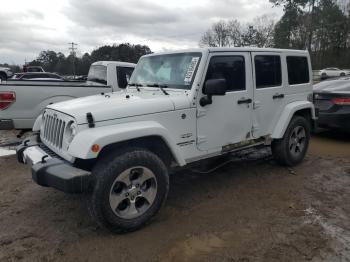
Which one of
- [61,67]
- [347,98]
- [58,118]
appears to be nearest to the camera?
[58,118]

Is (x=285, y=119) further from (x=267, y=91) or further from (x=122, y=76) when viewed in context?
(x=122, y=76)

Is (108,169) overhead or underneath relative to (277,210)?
overhead

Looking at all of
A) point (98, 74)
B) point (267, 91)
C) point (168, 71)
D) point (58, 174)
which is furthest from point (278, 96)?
point (98, 74)

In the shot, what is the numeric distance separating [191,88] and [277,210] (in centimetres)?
181

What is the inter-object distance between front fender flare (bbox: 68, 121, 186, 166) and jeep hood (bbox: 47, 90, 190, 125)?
0.40 feet

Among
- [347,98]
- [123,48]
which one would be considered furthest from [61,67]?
[347,98]

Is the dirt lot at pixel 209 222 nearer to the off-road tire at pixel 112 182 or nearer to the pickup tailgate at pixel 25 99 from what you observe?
the off-road tire at pixel 112 182

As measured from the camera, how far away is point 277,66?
208 inches

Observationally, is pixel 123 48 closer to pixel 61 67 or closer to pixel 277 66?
pixel 61 67

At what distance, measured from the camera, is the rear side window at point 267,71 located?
493 cm

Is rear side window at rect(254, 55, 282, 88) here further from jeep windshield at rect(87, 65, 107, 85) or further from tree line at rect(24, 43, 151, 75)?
tree line at rect(24, 43, 151, 75)

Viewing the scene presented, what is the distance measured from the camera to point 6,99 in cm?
627

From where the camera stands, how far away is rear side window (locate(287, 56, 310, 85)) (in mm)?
5511

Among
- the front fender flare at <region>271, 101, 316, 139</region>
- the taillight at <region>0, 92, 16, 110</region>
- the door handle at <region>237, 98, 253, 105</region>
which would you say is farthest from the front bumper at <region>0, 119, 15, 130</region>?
the front fender flare at <region>271, 101, 316, 139</region>
